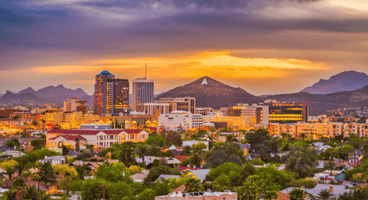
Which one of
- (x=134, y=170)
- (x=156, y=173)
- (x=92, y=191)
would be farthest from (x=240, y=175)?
(x=134, y=170)

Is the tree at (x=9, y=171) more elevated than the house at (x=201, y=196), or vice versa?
the house at (x=201, y=196)

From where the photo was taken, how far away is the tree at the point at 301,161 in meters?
72.1

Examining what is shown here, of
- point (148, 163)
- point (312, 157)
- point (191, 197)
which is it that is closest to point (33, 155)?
point (148, 163)

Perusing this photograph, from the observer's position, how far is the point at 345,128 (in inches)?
7687

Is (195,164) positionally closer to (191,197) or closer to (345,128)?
(191,197)

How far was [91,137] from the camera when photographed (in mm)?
142250

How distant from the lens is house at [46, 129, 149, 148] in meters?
132

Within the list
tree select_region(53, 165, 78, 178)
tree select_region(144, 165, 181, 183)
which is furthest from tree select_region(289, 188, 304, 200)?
tree select_region(53, 165, 78, 178)

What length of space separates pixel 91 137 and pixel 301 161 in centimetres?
8093

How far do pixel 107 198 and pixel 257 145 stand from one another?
54510 millimetres

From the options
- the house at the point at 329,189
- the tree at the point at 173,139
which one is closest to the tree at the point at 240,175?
the house at the point at 329,189

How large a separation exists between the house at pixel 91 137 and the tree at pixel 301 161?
6696 centimetres

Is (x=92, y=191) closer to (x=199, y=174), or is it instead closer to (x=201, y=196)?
(x=201, y=196)

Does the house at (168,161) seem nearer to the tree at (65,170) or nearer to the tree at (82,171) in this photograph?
the tree at (82,171)
